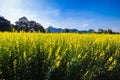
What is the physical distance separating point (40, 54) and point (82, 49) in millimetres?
1325

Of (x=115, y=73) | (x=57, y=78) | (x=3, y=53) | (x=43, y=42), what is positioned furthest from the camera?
(x=115, y=73)

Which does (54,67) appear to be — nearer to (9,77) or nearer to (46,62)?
(46,62)

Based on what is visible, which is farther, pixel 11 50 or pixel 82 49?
pixel 82 49

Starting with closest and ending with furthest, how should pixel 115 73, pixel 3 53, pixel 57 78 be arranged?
1. pixel 3 53
2. pixel 57 78
3. pixel 115 73

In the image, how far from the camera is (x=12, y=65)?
641cm

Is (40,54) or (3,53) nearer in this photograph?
(3,53)

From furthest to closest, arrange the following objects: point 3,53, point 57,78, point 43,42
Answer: point 43,42 < point 57,78 < point 3,53

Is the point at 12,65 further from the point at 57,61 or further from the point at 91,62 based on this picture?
the point at 91,62

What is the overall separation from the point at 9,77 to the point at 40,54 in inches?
35.0

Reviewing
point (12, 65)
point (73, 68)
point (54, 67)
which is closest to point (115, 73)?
point (73, 68)

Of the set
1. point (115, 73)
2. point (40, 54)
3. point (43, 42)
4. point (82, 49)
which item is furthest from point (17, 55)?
point (115, 73)

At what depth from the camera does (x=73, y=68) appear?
22.4ft

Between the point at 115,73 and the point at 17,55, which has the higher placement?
the point at 17,55

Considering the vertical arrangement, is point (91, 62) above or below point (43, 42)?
below
